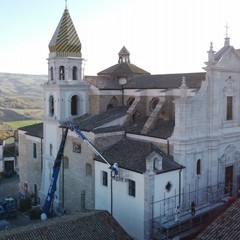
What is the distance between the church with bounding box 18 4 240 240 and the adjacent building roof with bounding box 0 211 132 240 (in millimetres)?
3168

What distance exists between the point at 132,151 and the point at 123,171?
2.13 meters

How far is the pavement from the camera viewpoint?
108 feet

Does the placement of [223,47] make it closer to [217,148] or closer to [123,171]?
[217,148]

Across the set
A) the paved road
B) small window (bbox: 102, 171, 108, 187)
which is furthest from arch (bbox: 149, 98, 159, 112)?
the paved road

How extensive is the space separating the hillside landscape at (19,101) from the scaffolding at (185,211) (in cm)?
4360

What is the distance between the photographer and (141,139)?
99.7ft

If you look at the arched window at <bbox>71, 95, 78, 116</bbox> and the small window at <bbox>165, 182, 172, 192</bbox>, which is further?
the arched window at <bbox>71, 95, 78, 116</bbox>

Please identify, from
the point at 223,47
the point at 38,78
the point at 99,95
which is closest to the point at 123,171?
the point at 99,95

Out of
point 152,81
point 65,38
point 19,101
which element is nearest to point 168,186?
point 152,81

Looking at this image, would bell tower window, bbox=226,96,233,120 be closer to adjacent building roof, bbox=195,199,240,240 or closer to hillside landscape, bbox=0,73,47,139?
adjacent building roof, bbox=195,199,240,240

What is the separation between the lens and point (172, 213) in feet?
89.6

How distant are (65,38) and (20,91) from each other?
12967 centimetres

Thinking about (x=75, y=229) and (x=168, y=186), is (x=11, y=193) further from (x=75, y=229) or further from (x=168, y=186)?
(x=168, y=186)

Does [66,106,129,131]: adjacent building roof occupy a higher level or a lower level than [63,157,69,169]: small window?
higher
